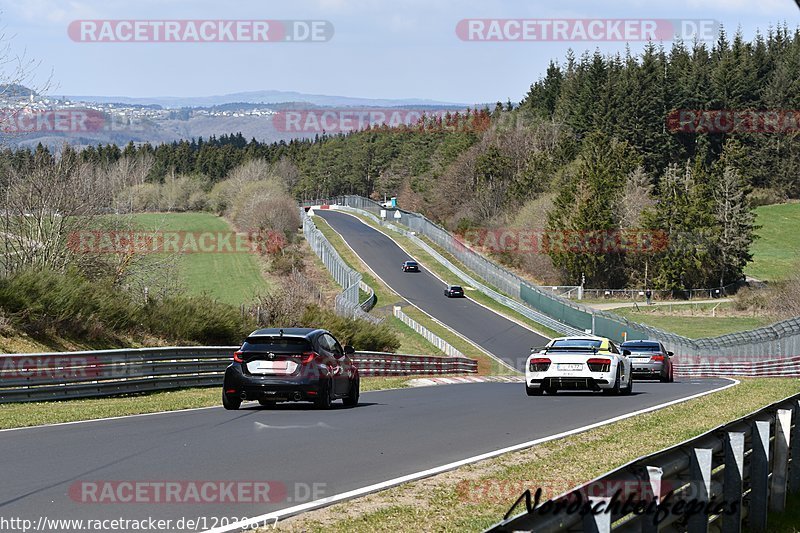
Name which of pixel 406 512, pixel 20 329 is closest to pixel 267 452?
pixel 406 512

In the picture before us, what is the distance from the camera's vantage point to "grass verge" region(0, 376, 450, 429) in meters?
16.7

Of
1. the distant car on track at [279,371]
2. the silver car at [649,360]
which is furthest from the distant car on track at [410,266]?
the distant car on track at [279,371]

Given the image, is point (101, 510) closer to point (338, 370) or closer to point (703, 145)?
point (338, 370)

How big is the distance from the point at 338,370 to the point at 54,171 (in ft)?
84.0

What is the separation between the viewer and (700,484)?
737 centimetres

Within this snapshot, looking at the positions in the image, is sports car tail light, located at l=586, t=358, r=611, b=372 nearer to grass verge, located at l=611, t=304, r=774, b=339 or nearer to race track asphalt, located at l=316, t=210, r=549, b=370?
race track asphalt, located at l=316, t=210, r=549, b=370

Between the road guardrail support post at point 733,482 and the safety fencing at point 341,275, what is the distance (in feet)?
151

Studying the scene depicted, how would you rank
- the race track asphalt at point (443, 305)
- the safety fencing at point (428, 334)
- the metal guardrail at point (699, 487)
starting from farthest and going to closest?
the race track asphalt at point (443, 305) → the safety fencing at point (428, 334) → the metal guardrail at point (699, 487)

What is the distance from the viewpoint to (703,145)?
138 metres

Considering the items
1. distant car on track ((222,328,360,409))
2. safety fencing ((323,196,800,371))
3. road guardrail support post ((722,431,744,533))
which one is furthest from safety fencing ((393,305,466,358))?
road guardrail support post ((722,431,744,533))

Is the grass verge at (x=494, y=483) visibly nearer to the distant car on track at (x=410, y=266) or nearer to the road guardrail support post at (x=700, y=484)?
the road guardrail support post at (x=700, y=484)

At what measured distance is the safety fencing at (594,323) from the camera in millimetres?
41016

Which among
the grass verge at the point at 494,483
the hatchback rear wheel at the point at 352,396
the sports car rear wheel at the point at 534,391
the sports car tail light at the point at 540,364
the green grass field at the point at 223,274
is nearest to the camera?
the grass verge at the point at 494,483

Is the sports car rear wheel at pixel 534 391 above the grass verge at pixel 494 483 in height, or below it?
below
